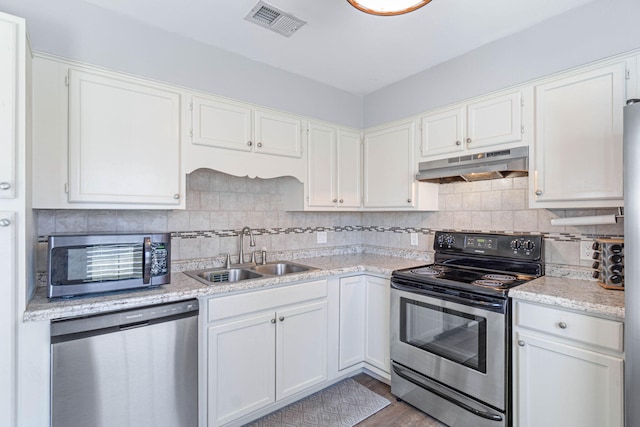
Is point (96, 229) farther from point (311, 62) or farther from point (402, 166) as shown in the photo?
point (402, 166)

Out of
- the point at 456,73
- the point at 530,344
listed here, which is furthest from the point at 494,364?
the point at 456,73

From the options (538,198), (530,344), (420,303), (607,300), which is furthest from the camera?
(420,303)

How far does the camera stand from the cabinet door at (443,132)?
Result: 243cm

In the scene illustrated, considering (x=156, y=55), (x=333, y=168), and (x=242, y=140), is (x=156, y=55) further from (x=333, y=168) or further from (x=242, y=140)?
(x=333, y=168)

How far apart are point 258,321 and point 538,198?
1.89 metres

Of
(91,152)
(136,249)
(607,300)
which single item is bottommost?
(607,300)

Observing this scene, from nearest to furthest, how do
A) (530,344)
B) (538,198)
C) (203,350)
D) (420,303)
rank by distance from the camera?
(530,344) < (203,350) < (538,198) < (420,303)

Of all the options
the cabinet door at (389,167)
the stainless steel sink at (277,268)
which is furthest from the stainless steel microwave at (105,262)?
the cabinet door at (389,167)

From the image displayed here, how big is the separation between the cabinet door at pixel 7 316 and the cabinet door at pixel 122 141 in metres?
0.43

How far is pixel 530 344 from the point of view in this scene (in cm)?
174

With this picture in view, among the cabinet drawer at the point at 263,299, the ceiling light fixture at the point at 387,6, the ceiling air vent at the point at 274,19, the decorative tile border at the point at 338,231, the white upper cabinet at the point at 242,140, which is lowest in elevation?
the cabinet drawer at the point at 263,299

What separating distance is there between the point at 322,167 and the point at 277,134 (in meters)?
0.51

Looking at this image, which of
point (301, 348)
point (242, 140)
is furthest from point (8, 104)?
point (301, 348)

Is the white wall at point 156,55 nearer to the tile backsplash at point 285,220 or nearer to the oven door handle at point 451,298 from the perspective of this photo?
the tile backsplash at point 285,220
